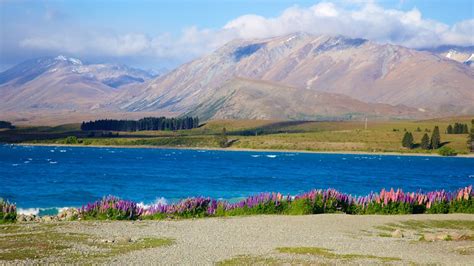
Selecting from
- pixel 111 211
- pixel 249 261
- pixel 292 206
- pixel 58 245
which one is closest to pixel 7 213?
pixel 111 211

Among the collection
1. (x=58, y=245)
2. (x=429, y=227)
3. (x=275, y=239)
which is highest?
(x=58, y=245)

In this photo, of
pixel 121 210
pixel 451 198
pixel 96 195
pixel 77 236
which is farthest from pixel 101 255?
pixel 96 195

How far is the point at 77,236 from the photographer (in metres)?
30.1

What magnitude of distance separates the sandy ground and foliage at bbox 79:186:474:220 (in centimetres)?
252

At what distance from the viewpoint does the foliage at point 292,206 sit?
1533 inches

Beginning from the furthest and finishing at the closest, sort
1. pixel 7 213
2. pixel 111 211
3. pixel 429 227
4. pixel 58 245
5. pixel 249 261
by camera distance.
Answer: pixel 111 211 < pixel 7 213 < pixel 429 227 < pixel 58 245 < pixel 249 261

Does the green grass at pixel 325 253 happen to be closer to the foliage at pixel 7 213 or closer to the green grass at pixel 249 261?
the green grass at pixel 249 261

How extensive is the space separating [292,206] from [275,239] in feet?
38.7

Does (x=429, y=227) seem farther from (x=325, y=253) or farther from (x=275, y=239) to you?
(x=325, y=253)

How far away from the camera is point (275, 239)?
30.7 metres

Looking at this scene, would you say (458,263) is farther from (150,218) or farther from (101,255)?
(150,218)

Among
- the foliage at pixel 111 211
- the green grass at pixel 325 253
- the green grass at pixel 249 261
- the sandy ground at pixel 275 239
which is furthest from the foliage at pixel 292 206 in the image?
the green grass at pixel 249 261

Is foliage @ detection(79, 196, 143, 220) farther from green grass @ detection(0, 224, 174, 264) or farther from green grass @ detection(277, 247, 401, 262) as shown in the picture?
green grass @ detection(277, 247, 401, 262)

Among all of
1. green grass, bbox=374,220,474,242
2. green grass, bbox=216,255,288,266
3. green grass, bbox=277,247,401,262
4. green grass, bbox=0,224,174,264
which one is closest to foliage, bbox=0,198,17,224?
green grass, bbox=0,224,174,264
